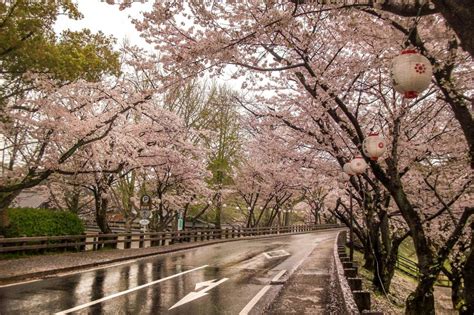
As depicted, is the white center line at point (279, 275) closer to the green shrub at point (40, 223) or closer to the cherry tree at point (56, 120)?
the cherry tree at point (56, 120)

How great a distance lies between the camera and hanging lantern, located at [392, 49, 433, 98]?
5.18 meters

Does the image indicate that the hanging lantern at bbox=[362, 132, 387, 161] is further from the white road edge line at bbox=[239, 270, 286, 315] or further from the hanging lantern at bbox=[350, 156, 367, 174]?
the white road edge line at bbox=[239, 270, 286, 315]

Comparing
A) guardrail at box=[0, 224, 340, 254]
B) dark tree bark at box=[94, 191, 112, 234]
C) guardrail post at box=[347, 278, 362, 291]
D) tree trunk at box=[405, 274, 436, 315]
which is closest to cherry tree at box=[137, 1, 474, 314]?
tree trunk at box=[405, 274, 436, 315]

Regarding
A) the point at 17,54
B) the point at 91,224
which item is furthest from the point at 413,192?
the point at 91,224

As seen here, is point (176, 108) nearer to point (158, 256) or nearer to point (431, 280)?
point (158, 256)

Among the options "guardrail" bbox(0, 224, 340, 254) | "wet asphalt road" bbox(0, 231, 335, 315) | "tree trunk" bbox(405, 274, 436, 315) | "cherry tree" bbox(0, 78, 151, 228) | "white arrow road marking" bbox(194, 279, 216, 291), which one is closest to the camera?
"wet asphalt road" bbox(0, 231, 335, 315)

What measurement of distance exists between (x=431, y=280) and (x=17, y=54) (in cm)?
1307

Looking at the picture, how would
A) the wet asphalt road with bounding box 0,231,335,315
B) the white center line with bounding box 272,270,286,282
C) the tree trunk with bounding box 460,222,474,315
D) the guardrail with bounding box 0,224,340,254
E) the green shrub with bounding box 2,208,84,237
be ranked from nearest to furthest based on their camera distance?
1. the tree trunk with bounding box 460,222,474,315
2. the wet asphalt road with bounding box 0,231,335,315
3. the white center line with bounding box 272,270,286,282
4. the guardrail with bounding box 0,224,340,254
5. the green shrub with bounding box 2,208,84,237

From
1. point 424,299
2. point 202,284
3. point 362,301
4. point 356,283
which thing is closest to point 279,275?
point 202,284

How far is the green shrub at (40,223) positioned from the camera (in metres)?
15.5

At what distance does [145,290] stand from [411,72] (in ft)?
26.7

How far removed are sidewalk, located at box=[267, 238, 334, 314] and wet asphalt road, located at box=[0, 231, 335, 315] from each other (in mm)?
801

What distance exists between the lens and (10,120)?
13711mm

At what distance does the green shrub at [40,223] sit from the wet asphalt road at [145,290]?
15.8ft
